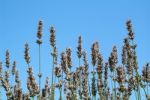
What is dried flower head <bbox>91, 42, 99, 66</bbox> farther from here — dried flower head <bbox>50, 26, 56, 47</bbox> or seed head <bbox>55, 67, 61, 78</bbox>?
dried flower head <bbox>50, 26, 56, 47</bbox>

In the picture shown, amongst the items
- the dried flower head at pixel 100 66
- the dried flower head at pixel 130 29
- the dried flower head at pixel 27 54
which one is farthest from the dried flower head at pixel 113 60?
the dried flower head at pixel 27 54

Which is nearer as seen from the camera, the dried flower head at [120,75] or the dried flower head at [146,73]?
the dried flower head at [120,75]

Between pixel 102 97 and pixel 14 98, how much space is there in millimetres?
2376

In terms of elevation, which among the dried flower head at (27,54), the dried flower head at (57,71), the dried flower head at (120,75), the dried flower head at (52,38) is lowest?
the dried flower head at (120,75)

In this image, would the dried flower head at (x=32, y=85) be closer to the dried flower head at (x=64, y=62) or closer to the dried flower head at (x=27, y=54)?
the dried flower head at (x=64, y=62)

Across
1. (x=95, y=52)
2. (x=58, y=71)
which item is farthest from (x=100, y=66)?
(x=58, y=71)

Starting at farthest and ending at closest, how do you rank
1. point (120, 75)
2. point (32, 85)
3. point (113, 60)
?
point (113, 60) → point (32, 85) → point (120, 75)

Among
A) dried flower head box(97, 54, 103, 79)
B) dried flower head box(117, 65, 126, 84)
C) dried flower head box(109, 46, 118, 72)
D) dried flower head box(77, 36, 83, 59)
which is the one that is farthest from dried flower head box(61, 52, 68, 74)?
dried flower head box(117, 65, 126, 84)

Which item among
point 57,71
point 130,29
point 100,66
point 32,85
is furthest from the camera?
point 57,71

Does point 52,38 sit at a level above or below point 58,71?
above

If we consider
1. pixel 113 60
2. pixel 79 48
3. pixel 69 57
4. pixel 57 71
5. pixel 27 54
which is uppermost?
pixel 79 48

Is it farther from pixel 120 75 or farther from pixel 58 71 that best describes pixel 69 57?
pixel 120 75

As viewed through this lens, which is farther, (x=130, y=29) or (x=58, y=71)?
(x=58, y=71)

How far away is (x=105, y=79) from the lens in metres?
12.7
